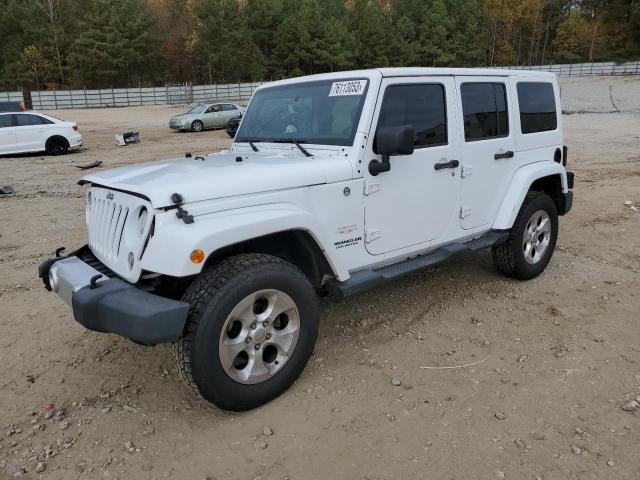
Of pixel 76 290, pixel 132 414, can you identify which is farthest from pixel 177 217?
pixel 132 414

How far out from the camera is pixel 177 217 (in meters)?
2.74

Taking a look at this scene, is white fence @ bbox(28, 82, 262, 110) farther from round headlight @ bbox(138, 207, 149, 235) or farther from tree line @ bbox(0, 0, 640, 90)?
round headlight @ bbox(138, 207, 149, 235)

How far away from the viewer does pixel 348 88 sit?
3684mm

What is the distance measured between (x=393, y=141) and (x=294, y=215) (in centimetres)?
83

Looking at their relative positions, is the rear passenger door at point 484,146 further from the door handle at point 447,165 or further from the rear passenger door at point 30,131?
the rear passenger door at point 30,131

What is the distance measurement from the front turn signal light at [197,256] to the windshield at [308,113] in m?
1.36

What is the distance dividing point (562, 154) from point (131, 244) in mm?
4473

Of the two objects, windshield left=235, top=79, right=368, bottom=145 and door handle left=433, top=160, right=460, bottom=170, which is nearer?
windshield left=235, top=79, right=368, bottom=145

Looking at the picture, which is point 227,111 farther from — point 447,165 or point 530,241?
point 447,165

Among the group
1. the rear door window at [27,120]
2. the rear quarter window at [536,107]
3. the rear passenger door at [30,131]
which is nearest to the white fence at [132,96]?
the rear door window at [27,120]

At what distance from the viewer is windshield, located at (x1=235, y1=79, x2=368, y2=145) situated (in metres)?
3.59

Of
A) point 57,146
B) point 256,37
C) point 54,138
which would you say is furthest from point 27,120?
point 256,37

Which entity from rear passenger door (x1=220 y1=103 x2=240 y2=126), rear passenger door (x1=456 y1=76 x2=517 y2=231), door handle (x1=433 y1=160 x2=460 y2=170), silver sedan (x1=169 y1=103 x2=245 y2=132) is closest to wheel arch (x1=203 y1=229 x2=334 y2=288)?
door handle (x1=433 y1=160 x2=460 y2=170)

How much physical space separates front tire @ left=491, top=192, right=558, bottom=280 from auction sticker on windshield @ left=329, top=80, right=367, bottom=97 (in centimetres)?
213
